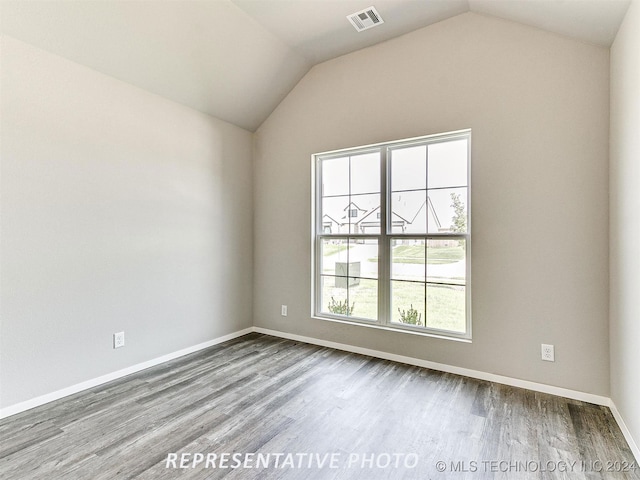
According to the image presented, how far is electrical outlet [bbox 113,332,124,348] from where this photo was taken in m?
2.81

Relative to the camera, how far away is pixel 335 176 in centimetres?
371

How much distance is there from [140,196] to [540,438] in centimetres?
351

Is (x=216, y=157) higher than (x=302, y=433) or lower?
higher

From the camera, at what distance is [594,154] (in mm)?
2389

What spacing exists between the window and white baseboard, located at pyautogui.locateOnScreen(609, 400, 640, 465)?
3.43 ft

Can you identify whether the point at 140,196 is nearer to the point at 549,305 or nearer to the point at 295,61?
the point at 295,61

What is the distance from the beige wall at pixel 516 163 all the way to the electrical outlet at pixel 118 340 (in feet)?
6.90

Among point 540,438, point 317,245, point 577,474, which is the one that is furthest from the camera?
point 317,245

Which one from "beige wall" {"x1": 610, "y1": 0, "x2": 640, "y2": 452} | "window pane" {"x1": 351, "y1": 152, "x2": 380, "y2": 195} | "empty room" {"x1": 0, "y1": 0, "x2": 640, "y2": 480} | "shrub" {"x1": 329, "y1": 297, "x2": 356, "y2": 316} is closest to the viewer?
"beige wall" {"x1": 610, "y1": 0, "x2": 640, "y2": 452}

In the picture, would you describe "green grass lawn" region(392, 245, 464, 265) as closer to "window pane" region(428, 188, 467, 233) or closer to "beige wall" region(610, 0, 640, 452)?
"window pane" region(428, 188, 467, 233)

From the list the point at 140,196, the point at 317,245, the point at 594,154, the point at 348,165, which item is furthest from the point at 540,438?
the point at 140,196

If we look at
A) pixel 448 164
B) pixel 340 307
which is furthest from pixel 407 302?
pixel 448 164

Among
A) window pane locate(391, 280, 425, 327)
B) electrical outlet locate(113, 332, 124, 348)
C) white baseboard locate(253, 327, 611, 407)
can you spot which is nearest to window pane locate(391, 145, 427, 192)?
window pane locate(391, 280, 425, 327)

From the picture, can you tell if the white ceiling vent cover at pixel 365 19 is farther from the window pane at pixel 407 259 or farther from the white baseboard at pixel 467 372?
the white baseboard at pixel 467 372
